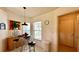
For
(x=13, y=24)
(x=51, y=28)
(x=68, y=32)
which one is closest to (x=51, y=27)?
(x=51, y=28)

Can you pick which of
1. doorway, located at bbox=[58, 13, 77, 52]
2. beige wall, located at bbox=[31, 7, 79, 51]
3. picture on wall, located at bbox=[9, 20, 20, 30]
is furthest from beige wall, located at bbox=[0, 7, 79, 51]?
doorway, located at bbox=[58, 13, 77, 52]

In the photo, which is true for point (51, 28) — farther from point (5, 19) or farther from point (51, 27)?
point (5, 19)

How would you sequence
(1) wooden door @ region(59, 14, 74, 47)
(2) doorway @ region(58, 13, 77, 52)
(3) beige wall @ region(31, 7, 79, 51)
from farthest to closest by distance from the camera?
(1) wooden door @ region(59, 14, 74, 47)
(2) doorway @ region(58, 13, 77, 52)
(3) beige wall @ region(31, 7, 79, 51)

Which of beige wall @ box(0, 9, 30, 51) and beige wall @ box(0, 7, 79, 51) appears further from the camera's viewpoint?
beige wall @ box(0, 7, 79, 51)

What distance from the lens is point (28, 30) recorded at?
9.79 ft

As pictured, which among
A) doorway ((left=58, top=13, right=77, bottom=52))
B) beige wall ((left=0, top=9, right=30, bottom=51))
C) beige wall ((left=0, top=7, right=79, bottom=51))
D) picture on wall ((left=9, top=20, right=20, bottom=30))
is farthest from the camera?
doorway ((left=58, top=13, right=77, bottom=52))

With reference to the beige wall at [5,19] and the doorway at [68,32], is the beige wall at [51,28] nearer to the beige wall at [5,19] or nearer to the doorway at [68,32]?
the doorway at [68,32]

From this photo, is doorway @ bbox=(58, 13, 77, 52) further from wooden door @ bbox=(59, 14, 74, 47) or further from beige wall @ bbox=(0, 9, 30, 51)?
beige wall @ bbox=(0, 9, 30, 51)

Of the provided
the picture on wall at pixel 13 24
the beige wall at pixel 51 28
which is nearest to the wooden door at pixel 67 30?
the beige wall at pixel 51 28

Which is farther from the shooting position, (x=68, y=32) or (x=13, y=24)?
(x=68, y=32)

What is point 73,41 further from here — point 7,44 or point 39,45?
point 7,44

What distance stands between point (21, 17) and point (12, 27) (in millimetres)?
539

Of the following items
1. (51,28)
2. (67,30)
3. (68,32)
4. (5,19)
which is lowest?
(68,32)

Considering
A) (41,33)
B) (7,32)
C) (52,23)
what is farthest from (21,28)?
(52,23)
